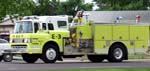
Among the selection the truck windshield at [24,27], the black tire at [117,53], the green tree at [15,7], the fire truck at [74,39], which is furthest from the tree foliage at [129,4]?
the green tree at [15,7]

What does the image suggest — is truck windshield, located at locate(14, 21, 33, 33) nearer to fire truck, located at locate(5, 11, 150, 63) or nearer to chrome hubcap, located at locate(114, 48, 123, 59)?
fire truck, located at locate(5, 11, 150, 63)

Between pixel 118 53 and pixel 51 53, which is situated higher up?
pixel 51 53

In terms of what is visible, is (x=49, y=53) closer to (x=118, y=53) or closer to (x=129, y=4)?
(x=118, y=53)

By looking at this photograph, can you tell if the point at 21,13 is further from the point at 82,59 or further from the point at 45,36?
the point at 82,59

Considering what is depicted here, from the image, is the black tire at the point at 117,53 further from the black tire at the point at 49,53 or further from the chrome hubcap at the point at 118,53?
the black tire at the point at 49,53

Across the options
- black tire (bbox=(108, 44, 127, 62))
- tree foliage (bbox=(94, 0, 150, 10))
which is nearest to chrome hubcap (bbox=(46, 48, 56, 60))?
black tire (bbox=(108, 44, 127, 62))

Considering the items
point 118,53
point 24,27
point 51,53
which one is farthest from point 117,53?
point 24,27

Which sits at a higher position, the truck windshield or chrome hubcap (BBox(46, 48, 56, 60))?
the truck windshield

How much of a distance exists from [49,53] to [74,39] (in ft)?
5.56

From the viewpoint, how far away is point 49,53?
29062 millimetres

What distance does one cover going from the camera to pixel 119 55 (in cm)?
3084

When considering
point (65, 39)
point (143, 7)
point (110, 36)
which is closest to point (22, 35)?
point (65, 39)

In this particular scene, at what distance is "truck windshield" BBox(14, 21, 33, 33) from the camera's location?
29172mm

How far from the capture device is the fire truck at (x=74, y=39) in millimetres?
29031
